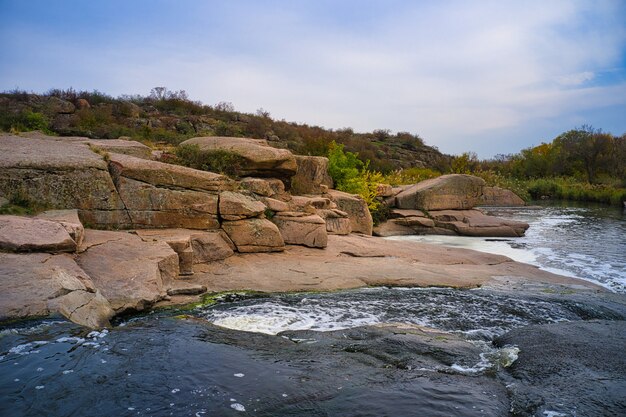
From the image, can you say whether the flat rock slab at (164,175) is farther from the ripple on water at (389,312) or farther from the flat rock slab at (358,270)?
the ripple on water at (389,312)

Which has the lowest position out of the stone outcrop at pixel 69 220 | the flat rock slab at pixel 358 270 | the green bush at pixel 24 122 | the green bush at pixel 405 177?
the flat rock slab at pixel 358 270

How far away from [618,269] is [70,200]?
11.8m

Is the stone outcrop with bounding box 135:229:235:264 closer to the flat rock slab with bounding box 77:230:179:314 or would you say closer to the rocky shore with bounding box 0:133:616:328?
the rocky shore with bounding box 0:133:616:328

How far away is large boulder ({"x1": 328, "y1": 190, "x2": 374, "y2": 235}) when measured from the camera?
14.5 meters

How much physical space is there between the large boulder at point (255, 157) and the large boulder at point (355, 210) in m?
2.72

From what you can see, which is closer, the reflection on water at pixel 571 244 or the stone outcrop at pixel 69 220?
the stone outcrop at pixel 69 220

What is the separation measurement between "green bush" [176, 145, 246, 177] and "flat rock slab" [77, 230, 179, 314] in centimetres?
336

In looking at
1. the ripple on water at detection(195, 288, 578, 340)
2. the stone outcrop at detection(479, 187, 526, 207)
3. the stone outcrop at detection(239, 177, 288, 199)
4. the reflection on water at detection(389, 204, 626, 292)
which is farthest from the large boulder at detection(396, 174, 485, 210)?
the ripple on water at detection(195, 288, 578, 340)

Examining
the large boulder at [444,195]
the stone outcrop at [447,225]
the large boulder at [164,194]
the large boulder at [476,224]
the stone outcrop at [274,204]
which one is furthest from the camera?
the large boulder at [444,195]

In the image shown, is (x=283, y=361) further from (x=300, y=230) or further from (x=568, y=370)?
Result: (x=300, y=230)

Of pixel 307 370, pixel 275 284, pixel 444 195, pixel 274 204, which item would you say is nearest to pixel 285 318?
pixel 275 284

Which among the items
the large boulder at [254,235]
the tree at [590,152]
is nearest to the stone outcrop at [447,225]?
the large boulder at [254,235]

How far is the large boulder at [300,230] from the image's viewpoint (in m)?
10.3

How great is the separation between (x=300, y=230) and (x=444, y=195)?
10.7 meters
